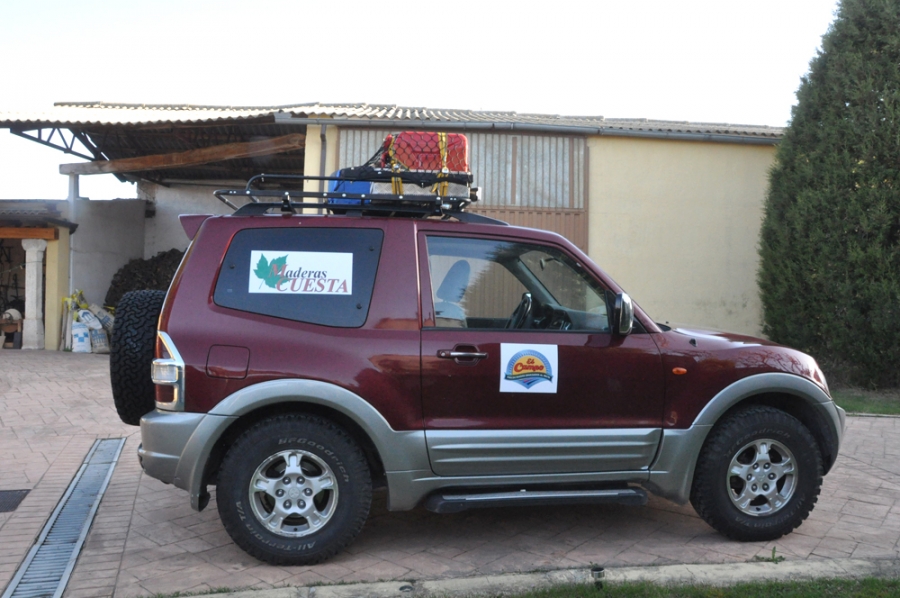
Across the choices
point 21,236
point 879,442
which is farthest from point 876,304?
point 21,236

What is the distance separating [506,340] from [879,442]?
5167 mm

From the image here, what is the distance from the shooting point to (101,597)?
148 inches

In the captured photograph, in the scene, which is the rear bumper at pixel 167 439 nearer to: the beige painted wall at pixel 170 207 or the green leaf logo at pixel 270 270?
the green leaf logo at pixel 270 270

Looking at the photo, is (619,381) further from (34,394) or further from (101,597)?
(34,394)

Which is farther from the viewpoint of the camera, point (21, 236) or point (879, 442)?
point (21, 236)

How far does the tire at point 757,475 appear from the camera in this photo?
4449mm

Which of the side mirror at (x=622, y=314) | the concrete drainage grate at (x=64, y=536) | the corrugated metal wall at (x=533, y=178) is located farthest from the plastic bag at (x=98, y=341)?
the side mirror at (x=622, y=314)

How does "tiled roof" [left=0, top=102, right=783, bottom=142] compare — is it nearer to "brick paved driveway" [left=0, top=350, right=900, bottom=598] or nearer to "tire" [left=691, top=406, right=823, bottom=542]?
"brick paved driveway" [left=0, top=350, right=900, bottom=598]

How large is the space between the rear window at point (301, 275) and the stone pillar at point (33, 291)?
40.7 ft

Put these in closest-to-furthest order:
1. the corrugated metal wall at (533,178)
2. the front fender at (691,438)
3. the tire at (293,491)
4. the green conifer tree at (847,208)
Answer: the tire at (293,491)
the front fender at (691,438)
the green conifer tree at (847,208)
the corrugated metal wall at (533,178)

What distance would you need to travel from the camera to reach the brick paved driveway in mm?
4070

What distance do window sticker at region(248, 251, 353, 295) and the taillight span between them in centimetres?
50

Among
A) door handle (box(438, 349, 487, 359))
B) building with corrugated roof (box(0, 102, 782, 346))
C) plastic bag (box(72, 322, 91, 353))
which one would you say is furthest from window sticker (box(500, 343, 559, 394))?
plastic bag (box(72, 322, 91, 353))

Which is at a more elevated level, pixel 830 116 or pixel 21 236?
pixel 830 116
